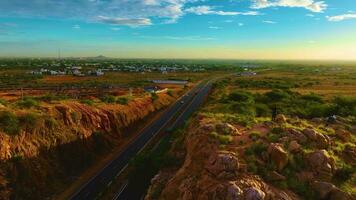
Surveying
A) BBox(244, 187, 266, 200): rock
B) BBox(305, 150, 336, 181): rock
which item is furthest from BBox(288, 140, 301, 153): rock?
BBox(244, 187, 266, 200): rock

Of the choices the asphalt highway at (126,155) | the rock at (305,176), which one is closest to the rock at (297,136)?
the rock at (305,176)

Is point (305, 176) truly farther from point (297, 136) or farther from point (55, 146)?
point (55, 146)

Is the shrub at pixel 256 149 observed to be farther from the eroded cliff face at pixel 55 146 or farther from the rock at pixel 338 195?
the eroded cliff face at pixel 55 146

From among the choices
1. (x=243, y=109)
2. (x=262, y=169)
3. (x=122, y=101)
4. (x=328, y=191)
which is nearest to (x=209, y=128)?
(x=262, y=169)


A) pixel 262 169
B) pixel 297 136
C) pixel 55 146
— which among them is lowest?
pixel 55 146

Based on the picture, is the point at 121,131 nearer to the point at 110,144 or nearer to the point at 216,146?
the point at 110,144

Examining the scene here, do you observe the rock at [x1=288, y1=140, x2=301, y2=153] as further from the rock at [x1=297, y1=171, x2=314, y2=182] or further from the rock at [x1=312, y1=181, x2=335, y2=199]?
the rock at [x1=312, y1=181, x2=335, y2=199]
